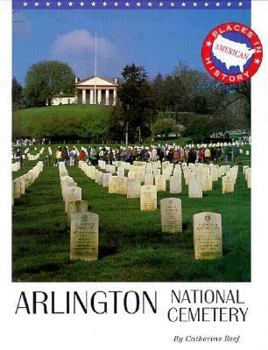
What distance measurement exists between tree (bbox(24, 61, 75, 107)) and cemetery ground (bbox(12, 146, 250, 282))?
105 cm

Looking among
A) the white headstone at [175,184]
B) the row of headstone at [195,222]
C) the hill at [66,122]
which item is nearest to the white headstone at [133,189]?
the row of headstone at [195,222]

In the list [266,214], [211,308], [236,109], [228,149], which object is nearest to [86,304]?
[211,308]

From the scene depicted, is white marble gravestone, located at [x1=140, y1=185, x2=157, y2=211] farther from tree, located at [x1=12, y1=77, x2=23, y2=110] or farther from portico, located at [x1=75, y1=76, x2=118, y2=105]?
tree, located at [x1=12, y1=77, x2=23, y2=110]

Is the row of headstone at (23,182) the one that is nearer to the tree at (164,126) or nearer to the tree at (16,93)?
the tree at (16,93)

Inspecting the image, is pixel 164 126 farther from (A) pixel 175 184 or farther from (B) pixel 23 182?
(A) pixel 175 184

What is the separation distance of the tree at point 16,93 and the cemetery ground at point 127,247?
3.21 feet

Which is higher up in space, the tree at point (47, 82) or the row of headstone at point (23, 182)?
the tree at point (47, 82)

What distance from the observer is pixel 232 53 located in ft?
25.3

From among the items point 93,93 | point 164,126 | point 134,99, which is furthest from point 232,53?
point 164,126

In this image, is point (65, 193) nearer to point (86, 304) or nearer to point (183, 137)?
point (183, 137)

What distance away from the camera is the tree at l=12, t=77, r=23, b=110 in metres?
7.64

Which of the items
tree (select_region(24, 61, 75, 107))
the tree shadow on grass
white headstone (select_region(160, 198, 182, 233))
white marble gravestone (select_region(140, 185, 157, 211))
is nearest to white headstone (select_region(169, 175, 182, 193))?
white marble gravestone (select_region(140, 185, 157, 211))

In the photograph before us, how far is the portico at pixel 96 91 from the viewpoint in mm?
8125

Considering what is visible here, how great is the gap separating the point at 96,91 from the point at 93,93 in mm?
78
